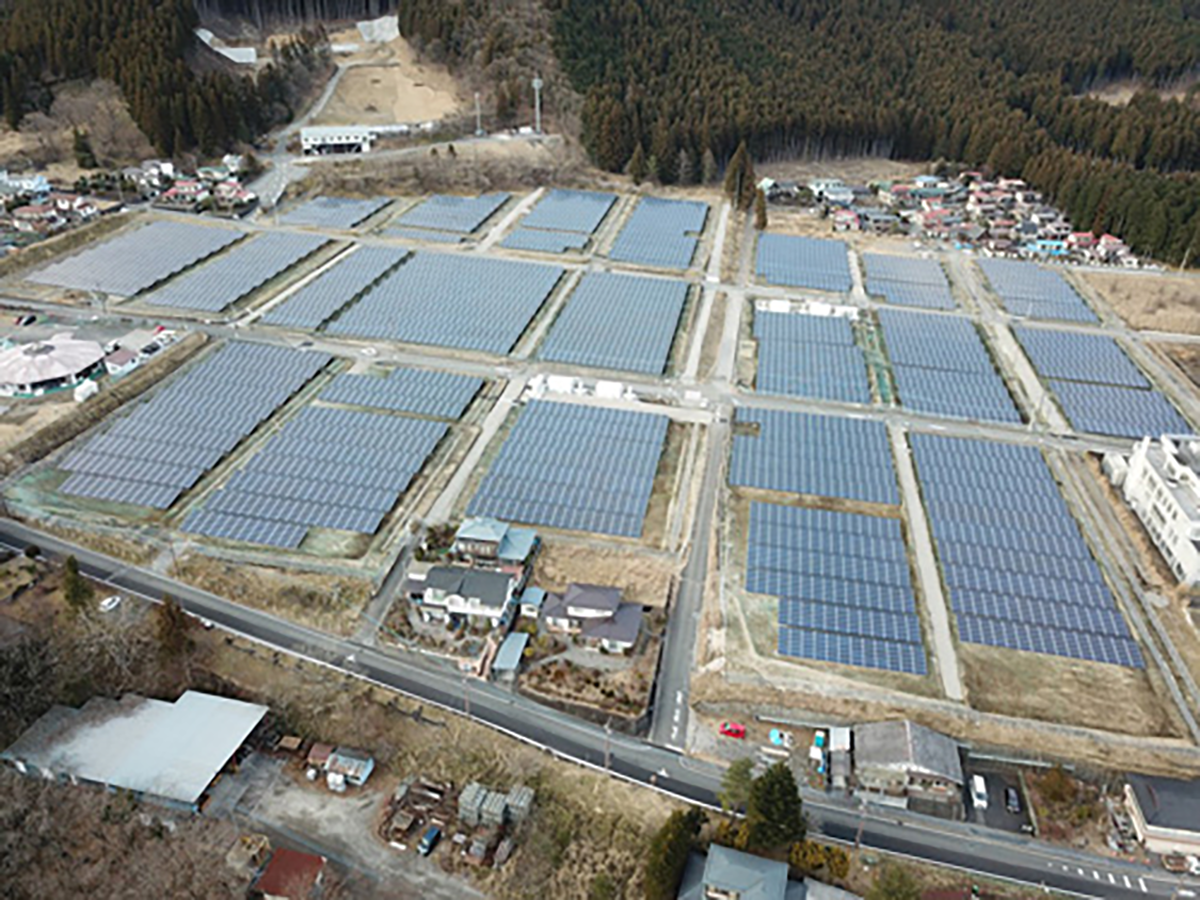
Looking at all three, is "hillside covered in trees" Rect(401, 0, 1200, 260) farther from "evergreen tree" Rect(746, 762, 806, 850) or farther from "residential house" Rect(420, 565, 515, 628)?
"evergreen tree" Rect(746, 762, 806, 850)

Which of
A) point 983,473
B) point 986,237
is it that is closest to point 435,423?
point 983,473

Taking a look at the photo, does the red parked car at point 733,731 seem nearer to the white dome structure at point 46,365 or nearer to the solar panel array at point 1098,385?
the solar panel array at point 1098,385

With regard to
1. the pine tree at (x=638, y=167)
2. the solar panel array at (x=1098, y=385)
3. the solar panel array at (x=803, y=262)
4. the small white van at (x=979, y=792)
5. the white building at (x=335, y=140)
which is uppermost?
the white building at (x=335, y=140)

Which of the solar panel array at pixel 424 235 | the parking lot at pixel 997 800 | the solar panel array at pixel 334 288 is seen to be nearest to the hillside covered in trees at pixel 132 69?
the solar panel array at pixel 424 235

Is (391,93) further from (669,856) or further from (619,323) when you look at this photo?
(669,856)

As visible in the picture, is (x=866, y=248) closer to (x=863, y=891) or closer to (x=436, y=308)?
(x=436, y=308)

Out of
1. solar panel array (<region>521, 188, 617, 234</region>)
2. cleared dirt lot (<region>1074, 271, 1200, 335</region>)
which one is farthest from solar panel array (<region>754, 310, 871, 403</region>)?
cleared dirt lot (<region>1074, 271, 1200, 335</region>)

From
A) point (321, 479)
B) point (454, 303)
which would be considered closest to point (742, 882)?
point (321, 479)

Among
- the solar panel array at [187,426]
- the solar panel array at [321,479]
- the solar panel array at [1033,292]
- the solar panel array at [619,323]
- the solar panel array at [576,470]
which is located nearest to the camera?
the solar panel array at [321,479]

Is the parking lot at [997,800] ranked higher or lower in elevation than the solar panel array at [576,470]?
lower
